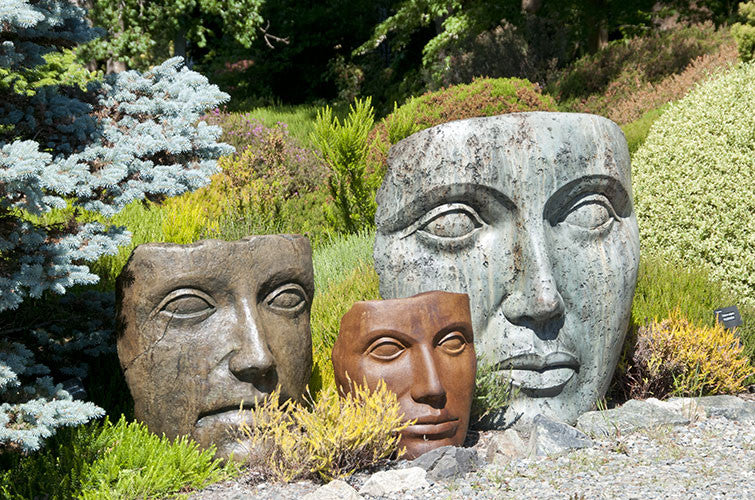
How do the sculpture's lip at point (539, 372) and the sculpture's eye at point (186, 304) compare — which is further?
the sculpture's lip at point (539, 372)

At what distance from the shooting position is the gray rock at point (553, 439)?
12.7 feet

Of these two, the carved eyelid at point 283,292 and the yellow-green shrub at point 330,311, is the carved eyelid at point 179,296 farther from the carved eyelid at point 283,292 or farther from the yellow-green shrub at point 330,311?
the yellow-green shrub at point 330,311

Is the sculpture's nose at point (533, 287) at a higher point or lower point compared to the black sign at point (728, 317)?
higher

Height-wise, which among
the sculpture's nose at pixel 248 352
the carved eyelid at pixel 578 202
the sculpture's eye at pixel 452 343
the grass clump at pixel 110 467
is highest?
the carved eyelid at pixel 578 202

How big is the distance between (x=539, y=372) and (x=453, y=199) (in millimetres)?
1144

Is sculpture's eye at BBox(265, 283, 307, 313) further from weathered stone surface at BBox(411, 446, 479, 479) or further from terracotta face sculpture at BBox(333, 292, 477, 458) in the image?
weathered stone surface at BBox(411, 446, 479, 479)

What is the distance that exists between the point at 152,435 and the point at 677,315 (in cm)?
365

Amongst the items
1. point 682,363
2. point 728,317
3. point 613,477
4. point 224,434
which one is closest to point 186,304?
point 224,434

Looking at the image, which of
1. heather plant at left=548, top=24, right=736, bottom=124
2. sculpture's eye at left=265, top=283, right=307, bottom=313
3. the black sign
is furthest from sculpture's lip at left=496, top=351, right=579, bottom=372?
heather plant at left=548, top=24, right=736, bottom=124

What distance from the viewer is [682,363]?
4.92 meters

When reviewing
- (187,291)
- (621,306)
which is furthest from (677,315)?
(187,291)

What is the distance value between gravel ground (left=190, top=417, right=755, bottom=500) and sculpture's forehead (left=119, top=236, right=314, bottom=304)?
1.00 m

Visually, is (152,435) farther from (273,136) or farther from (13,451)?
(273,136)

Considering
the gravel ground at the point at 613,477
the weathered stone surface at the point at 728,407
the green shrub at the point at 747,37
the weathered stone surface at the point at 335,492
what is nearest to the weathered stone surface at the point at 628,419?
the gravel ground at the point at 613,477
